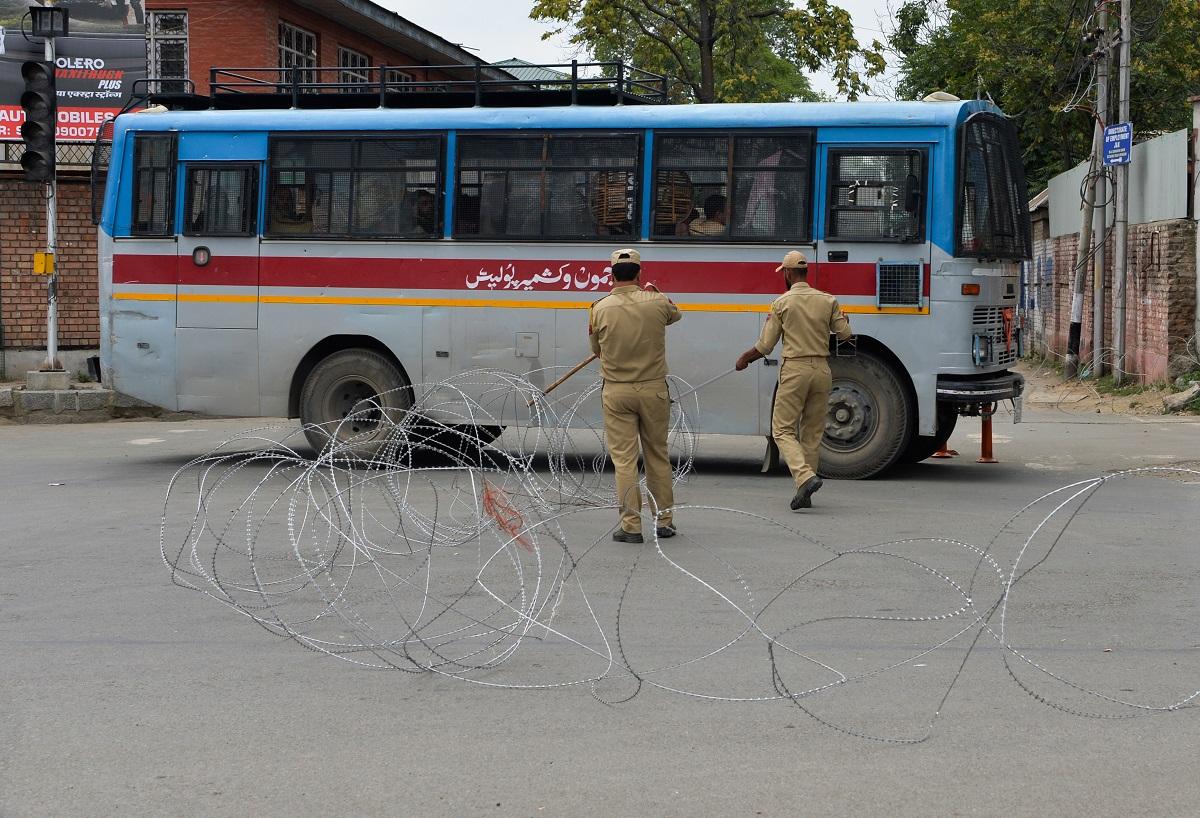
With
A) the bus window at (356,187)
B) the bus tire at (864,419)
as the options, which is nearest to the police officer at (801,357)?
the bus tire at (864,419)

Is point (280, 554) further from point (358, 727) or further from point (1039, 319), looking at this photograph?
point (1039, 319)

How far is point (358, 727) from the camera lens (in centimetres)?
531

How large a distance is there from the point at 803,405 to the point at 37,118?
11121mm

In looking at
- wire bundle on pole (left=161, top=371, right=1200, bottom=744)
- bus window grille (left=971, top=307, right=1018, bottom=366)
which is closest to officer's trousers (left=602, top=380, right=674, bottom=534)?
wire bundle on pole (left=161, top=371, right=1200, bottom=744)

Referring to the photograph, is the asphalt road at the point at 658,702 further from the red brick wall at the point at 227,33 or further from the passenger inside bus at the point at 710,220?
the red brick wall at the point at 227,33

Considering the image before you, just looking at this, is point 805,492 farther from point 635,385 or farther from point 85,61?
point 85,61

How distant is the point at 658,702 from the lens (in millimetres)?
5648

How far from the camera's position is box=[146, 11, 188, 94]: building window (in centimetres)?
2647

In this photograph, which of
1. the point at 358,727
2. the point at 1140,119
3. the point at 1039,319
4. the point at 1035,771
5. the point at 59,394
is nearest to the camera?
the point at 1035,771

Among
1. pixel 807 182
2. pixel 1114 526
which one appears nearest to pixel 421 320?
pixel 807 182

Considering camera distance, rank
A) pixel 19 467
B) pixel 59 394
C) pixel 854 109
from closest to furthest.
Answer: pixel 854 109, pixel 19 467, pixel 59 394

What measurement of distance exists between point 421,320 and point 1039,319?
67.1 feet

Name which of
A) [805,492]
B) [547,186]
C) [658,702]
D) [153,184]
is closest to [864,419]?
[805,492]

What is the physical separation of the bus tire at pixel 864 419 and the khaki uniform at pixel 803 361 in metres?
1.45
